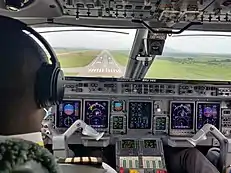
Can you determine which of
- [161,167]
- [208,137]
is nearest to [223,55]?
[208,137]

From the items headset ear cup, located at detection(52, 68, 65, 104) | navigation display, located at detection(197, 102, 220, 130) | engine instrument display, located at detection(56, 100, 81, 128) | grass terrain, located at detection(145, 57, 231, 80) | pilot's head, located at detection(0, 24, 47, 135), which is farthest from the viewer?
grass terrain, located at detection(145, 57, 231, 80)

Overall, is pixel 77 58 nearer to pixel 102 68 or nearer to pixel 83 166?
pixel 102 68

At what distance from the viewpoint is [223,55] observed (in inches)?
184

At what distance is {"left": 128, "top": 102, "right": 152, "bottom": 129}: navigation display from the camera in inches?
182

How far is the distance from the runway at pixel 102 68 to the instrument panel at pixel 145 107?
37 centimetres

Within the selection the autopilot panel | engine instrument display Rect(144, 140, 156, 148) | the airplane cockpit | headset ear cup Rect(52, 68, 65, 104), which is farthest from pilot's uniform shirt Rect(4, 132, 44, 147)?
engine instrument display Rect(144, 140, 156, 148)

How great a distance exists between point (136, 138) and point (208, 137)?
2.74 ft

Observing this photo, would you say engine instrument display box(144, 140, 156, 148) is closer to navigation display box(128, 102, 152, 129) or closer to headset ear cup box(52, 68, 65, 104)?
navigation display box(128, 102, 152, 129)

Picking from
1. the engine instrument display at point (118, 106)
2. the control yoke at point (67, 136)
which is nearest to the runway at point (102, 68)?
the engine instrument display at point (118, 106)

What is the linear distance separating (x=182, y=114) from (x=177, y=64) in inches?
28.3

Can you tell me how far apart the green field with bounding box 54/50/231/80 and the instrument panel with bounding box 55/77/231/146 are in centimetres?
35

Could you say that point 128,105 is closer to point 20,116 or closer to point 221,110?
point 221,110

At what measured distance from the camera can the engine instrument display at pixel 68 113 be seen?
15.0ft

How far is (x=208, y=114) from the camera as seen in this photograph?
4688 millimetres
